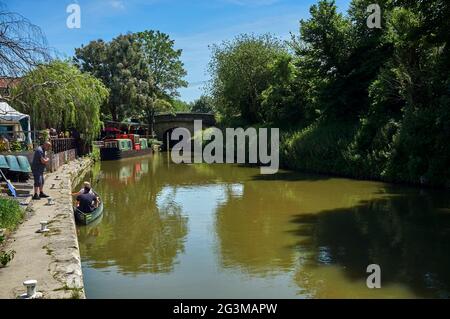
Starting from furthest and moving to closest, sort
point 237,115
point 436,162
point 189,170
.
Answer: point 237,115
point 189,170
point 436,162

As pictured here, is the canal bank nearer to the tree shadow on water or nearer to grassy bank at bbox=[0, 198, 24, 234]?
grassy bank at bbox=[0, 198, 24, 234]

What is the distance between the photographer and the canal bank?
724 cm

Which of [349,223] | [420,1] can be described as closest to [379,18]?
[420,1]

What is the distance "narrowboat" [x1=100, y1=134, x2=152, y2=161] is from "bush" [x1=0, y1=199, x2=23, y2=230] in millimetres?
30480

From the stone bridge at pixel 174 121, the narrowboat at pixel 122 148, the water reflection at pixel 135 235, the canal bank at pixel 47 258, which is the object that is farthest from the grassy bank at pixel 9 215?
the stone bridge at pixel 174 121

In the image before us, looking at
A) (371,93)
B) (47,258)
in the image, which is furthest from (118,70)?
(47,258)

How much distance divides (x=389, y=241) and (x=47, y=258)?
324 inches

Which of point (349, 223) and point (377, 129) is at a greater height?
point (377, 129)

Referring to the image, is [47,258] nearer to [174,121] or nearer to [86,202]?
[86,202]

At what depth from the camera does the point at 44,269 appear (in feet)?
26.9

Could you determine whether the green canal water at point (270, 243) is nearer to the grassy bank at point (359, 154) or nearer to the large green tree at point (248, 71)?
the grassy bank at point (359, 154)

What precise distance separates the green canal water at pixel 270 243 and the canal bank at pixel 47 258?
81 centimetres

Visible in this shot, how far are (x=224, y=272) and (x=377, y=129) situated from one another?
17571mm
